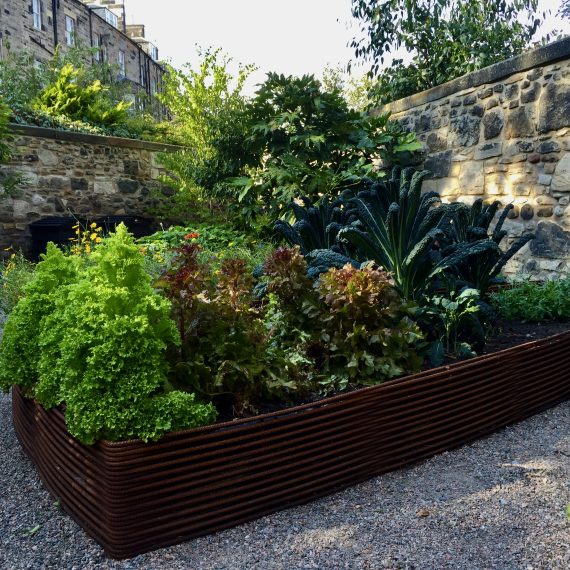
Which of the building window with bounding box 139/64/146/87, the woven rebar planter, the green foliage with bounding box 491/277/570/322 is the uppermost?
the building window with bounding box 139/64/146/87

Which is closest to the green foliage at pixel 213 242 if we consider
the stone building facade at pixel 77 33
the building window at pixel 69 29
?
the stone building facade at pixel 77 33

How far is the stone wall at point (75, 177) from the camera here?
8867mm

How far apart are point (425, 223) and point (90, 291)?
2025 mm

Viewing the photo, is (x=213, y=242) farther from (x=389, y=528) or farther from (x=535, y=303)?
(x=389, y=528)

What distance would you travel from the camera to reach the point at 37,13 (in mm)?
20531

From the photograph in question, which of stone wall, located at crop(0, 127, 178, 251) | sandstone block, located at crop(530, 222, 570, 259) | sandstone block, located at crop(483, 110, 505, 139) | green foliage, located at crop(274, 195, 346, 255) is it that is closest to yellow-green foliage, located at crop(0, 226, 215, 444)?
green foliage, located at crop(274, 195, 346, 255)

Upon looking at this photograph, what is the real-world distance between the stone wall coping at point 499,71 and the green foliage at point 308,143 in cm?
43

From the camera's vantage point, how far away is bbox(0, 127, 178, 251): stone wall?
8867mm

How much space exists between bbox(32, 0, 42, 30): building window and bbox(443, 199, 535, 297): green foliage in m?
20.6

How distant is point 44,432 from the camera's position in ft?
8.48

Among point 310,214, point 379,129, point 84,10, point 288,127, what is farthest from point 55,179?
point 84,10

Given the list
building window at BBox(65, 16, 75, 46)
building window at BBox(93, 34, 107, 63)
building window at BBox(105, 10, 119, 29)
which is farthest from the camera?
building window at BBox(105, 10, 119, 29)

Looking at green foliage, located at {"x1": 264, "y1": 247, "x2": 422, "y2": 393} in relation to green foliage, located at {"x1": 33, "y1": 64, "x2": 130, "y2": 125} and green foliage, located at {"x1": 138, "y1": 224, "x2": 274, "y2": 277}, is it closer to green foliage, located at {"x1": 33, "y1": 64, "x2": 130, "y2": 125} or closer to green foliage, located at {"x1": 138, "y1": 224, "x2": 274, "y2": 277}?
green foliage, located at {"x1": 138, "y1": 224, "x2": 274, "y2": 277}

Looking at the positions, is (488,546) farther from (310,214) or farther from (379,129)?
(379,129)
